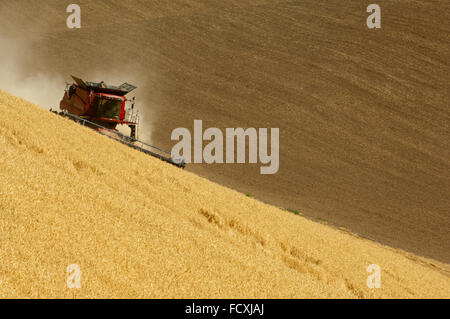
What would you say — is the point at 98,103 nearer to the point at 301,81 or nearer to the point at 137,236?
the point at 137,236

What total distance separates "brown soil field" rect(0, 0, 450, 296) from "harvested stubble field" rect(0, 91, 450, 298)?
44.0ft

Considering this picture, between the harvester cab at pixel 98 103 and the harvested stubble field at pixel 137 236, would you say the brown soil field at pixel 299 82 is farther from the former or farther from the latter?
the harvested stubble field at pixel 137 236

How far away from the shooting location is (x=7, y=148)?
8.29 metres

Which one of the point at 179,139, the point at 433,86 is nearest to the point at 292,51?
the point at 433,86

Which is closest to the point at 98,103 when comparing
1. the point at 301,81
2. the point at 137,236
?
the point at 137,236

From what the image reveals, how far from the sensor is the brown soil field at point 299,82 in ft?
92.7

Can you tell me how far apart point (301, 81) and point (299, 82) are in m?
0.23

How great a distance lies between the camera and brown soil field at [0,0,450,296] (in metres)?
28.3

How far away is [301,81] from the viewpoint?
42.9 metres

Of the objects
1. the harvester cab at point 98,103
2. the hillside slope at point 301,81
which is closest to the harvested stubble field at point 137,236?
the harvester cab at point 98,103

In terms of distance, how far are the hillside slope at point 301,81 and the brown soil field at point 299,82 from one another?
0.13m

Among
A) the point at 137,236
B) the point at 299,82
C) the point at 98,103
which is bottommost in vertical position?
the point at 299,82

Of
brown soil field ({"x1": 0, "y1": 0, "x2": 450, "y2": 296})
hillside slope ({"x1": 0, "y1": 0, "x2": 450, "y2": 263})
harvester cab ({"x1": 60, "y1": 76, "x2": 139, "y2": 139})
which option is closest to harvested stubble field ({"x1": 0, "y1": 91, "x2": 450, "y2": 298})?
harvester cab ({"x1": 60, "y1": 76, "x2": 139, "y2": 139})

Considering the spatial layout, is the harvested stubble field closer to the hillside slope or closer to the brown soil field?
the brown soil field
